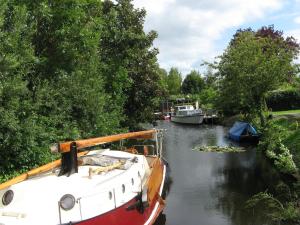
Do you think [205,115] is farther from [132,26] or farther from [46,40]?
[46,40]

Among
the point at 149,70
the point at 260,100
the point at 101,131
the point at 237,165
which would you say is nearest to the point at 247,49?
the point at 260,100

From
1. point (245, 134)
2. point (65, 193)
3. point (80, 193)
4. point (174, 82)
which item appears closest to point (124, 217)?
point (80, 193)

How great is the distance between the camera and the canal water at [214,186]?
16.2 m

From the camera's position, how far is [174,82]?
111250 millimetres

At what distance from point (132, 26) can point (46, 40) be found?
12.7m

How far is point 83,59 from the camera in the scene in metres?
21.1

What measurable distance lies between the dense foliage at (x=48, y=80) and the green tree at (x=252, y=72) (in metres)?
10.2

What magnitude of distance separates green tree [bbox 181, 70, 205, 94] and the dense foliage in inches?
3175

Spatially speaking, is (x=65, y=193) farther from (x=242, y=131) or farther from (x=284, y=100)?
(x=284, y=100)

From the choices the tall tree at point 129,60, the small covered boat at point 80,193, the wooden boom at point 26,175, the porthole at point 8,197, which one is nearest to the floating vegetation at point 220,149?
the tall tree at point 129,60

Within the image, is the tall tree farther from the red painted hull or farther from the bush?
the bush

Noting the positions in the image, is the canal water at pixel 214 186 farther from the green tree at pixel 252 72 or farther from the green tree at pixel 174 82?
the green tree at pixel 174 82

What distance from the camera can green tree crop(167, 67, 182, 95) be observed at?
A: 11050cm

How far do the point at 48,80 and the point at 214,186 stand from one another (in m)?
8.91
